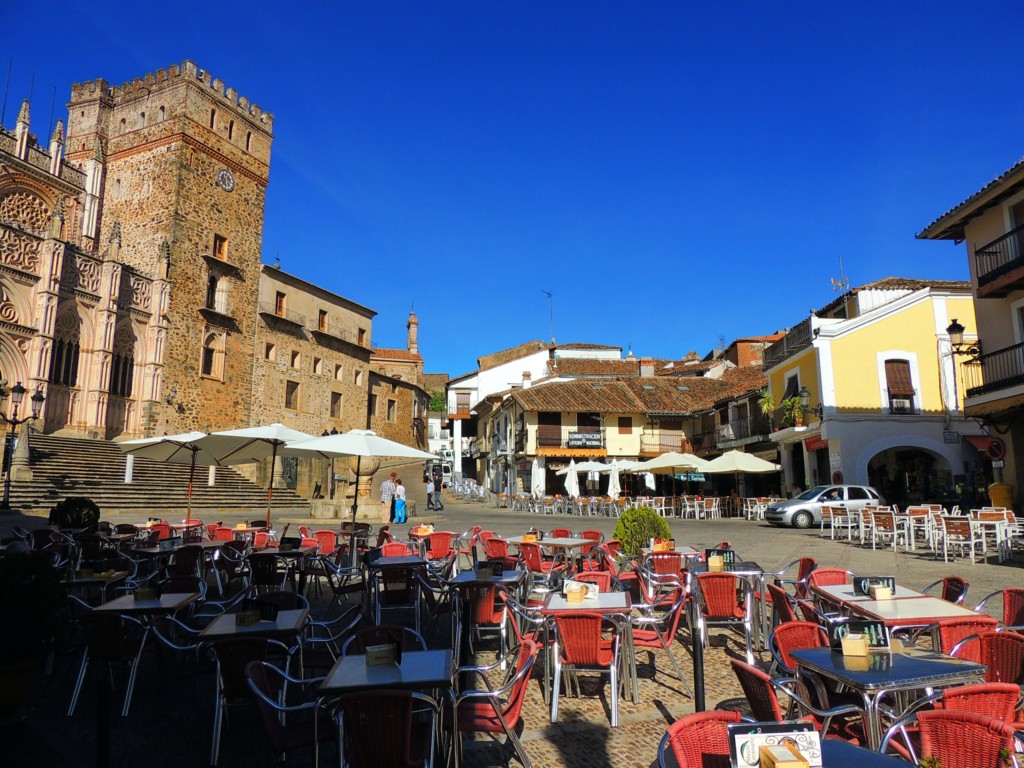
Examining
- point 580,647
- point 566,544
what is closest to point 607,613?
point 580,647

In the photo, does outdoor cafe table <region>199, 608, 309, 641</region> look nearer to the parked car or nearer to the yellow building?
the parked car

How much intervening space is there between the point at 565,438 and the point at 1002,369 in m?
21.2

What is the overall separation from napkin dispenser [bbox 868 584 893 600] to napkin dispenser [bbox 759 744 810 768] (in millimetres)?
3688

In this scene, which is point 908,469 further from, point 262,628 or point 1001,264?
point 262,628

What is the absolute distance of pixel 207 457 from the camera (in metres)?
15.0

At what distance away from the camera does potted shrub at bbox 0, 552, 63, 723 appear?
4.47 metres

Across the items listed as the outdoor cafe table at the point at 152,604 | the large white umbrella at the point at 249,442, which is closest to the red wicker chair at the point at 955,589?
the outdoor cafe table at the point at 152,604

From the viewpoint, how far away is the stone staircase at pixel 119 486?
68.4 ft

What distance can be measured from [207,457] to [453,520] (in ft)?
33.1

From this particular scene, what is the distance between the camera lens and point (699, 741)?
247cm

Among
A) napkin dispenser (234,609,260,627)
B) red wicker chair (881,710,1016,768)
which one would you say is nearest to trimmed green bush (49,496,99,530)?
napkin dispenser (234,609,260,627)

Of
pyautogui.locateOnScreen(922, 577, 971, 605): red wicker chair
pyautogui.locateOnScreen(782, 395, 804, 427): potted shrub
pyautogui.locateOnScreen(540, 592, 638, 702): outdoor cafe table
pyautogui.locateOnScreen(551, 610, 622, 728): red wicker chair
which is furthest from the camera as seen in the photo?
pyautogui.locateOnScreen(782, 395, 804, 427): potted shrub

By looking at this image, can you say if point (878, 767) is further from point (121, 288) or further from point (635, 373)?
point (635, 373)

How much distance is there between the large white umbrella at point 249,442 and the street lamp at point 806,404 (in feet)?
57.5
